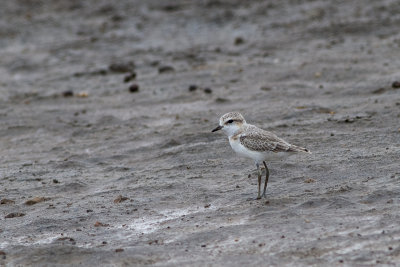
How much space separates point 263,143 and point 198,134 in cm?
313

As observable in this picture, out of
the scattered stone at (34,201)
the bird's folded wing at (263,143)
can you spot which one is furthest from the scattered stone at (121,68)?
the bird's folded wing at (263,143)

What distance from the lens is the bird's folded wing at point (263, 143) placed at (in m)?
8.26

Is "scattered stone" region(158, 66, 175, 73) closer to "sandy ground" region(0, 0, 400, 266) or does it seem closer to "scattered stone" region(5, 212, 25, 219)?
"sandy ground" region(0, 0, 400, 266)

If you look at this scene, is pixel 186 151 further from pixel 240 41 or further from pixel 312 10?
pixel 312 10

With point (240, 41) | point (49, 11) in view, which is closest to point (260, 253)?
point (240, 41)

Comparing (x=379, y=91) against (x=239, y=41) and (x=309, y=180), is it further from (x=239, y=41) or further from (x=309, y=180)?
(x=239, y=41)

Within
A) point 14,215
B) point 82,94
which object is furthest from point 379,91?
point 14,215

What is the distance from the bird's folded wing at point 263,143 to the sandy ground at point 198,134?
556 mm

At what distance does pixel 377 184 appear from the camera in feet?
26.7

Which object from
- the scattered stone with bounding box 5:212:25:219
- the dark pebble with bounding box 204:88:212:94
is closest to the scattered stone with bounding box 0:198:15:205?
the scattered stone with bounding box 5:212:25:219

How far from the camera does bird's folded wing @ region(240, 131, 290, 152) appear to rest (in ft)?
27.1

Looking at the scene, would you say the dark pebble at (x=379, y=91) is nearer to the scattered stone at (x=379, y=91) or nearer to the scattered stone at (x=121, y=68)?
the scattered stone at (x=379, y=91)

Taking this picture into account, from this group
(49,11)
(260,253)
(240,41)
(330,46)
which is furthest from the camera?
(49,11)

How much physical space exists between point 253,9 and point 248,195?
12678 millimetres
